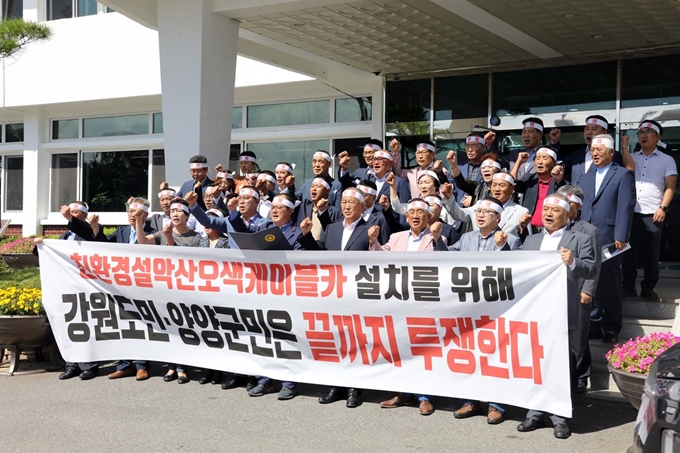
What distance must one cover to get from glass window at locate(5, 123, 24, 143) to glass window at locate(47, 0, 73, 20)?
308 centimetres

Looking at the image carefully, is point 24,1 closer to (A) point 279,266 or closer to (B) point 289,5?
(B) point 289,5

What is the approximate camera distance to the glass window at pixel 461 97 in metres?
13.1

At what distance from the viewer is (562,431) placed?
17.7 feet

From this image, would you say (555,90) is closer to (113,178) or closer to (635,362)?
(635,362)

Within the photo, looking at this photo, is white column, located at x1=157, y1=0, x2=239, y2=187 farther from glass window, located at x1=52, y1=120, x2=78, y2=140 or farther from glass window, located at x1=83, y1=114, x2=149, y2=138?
glass window, located at x1=52, y1=120, x2=78, y2=140

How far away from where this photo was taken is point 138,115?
56.7ft

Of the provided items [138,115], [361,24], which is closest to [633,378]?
[361,24]

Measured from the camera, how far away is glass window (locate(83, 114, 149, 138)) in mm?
17311

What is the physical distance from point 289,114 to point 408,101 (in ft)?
9.52

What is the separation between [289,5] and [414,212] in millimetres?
4312

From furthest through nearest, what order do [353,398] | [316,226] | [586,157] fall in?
[316,226]
[586,157]
[353,398]

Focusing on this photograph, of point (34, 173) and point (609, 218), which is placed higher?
point (34, 173)

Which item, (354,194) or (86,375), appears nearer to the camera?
(354,194)

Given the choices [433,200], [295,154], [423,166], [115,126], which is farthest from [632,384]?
[115,126]
